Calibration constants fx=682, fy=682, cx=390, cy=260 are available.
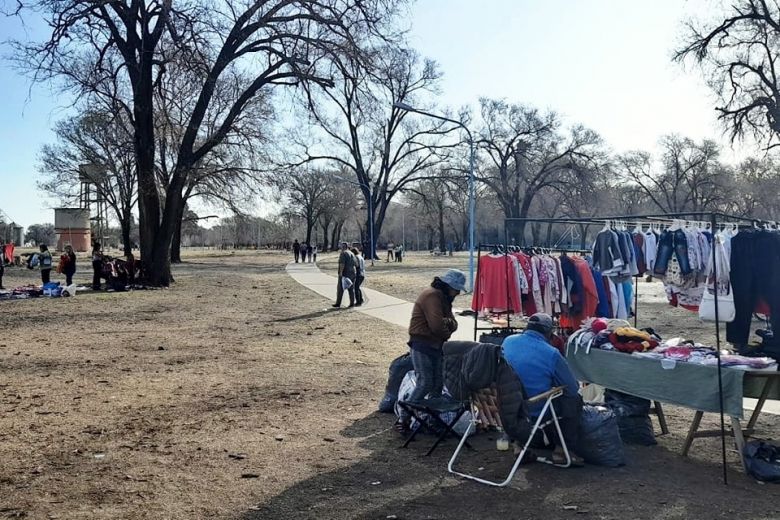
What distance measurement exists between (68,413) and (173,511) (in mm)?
3269

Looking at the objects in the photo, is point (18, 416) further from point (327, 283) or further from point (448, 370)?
point (327, 283)

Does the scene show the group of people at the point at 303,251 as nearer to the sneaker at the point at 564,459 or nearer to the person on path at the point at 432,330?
the person on path at the point at 432,330

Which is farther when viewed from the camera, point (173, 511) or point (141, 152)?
point (141, 152)

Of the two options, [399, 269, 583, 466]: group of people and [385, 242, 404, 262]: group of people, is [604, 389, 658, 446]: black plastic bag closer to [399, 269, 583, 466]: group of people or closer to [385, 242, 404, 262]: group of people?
[399, 269, 583, 466]: group of people

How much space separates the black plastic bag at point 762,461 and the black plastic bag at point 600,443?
958 millimetres

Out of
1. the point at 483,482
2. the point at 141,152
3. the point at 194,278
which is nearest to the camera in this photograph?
the point at 483,482

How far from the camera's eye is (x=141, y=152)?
24422mm

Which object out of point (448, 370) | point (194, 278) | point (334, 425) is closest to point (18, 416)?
point (334, 425)

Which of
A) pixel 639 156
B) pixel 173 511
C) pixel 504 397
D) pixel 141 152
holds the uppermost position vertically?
pixel 639 156

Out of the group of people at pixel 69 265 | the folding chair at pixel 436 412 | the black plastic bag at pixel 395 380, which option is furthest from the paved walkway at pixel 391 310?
the group of people at pixel 69 265

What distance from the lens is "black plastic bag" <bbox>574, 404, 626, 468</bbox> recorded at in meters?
5.67

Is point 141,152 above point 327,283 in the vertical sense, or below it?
above

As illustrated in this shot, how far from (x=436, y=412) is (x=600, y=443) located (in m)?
1.50

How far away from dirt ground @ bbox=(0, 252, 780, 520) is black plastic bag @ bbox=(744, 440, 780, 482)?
113 mm
